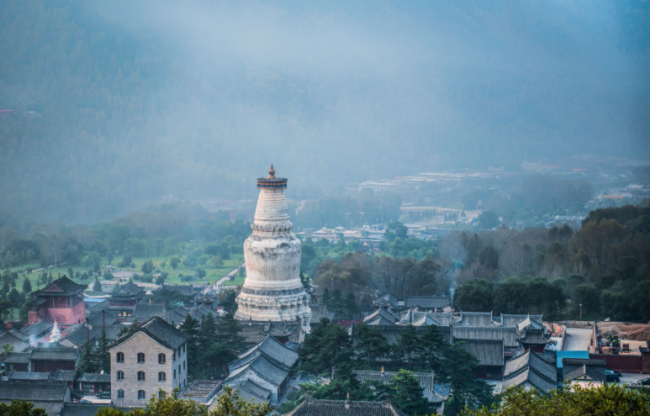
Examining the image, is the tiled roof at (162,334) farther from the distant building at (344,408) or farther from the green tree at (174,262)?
the green tree at (174,262)

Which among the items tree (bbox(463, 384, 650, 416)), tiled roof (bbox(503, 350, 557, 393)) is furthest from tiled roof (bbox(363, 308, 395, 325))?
tree (bbox(463, 384, 650, 416))

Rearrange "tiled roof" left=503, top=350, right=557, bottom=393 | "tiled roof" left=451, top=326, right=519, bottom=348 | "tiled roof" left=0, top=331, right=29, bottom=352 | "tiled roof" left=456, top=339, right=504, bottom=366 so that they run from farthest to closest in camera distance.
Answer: "tiled roof" left=0, top=331, right=29, bottom=352 < "tiled roof" left=451, top=326, right=519, bottom=348 < "tiled roof" left=456, top=339, right=504, bottom=366 < "tiled roof" left=503, top=350, right=557, bottom=393

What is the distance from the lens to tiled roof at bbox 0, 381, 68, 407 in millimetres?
25359

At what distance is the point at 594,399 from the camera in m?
17.2

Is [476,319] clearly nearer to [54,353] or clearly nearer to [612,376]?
[612,376]

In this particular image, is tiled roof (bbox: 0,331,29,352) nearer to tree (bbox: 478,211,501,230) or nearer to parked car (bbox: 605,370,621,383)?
parked car (bbox: 605,370,621,383)

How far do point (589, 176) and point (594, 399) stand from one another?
91.4 metres

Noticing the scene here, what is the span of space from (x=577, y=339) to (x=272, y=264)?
462 inches

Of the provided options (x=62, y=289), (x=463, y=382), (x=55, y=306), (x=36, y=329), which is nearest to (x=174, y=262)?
(x=55, y=306)

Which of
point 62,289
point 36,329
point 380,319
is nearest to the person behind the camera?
point 36,329

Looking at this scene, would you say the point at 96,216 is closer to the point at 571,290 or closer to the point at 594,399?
the point at 571,290

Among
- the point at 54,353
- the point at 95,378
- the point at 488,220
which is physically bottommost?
the point at 95,378

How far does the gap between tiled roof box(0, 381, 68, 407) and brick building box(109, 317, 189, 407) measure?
1.64 metres

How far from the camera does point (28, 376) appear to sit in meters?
28.6
